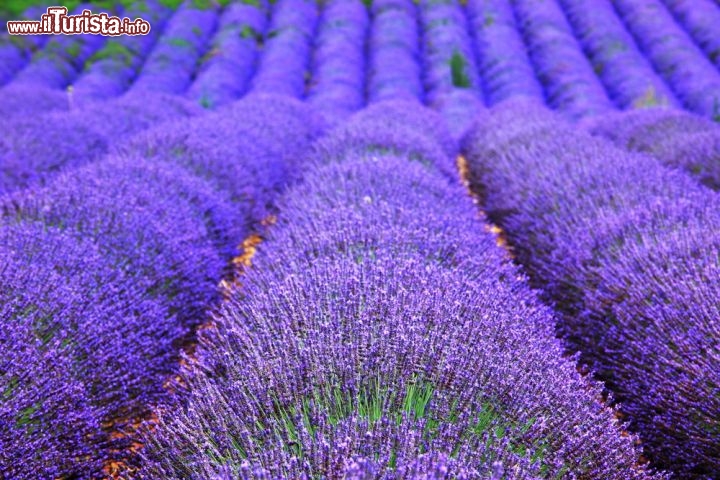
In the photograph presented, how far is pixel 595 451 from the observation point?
1396 millimetres

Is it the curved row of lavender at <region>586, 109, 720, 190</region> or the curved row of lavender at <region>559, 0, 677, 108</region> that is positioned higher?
the curved row of lavender at <region>586, 109, 720, 190</region>

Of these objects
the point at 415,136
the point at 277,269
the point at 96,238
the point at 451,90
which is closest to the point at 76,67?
the point at 451,90

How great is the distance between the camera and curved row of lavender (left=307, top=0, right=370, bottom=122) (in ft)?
28.5

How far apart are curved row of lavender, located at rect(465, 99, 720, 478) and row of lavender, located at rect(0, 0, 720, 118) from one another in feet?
15.6

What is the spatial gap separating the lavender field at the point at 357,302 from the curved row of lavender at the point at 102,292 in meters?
0.01

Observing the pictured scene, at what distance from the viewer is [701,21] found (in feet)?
34.8

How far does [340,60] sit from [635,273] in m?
8.16

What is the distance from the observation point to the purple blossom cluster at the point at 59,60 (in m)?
8.91

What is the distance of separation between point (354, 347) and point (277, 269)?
0.77 m

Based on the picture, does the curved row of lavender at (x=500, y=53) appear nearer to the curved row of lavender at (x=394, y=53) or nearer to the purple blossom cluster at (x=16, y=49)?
the curved row of lavender at (x=394, y=53)

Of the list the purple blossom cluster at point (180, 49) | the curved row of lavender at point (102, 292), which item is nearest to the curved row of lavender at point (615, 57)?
the purple blossom cluster at point (180, 49)

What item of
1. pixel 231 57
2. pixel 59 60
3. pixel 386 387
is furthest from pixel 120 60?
pixel 386 387

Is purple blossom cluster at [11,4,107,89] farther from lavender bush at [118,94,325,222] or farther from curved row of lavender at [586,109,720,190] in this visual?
curved row of lavender at [586,109,720,190]

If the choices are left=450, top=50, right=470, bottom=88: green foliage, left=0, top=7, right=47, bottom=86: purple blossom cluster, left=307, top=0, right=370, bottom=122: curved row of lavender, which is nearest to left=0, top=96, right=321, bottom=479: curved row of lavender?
left=307, top=0, right=370, bottom=122: curved row of lavender
